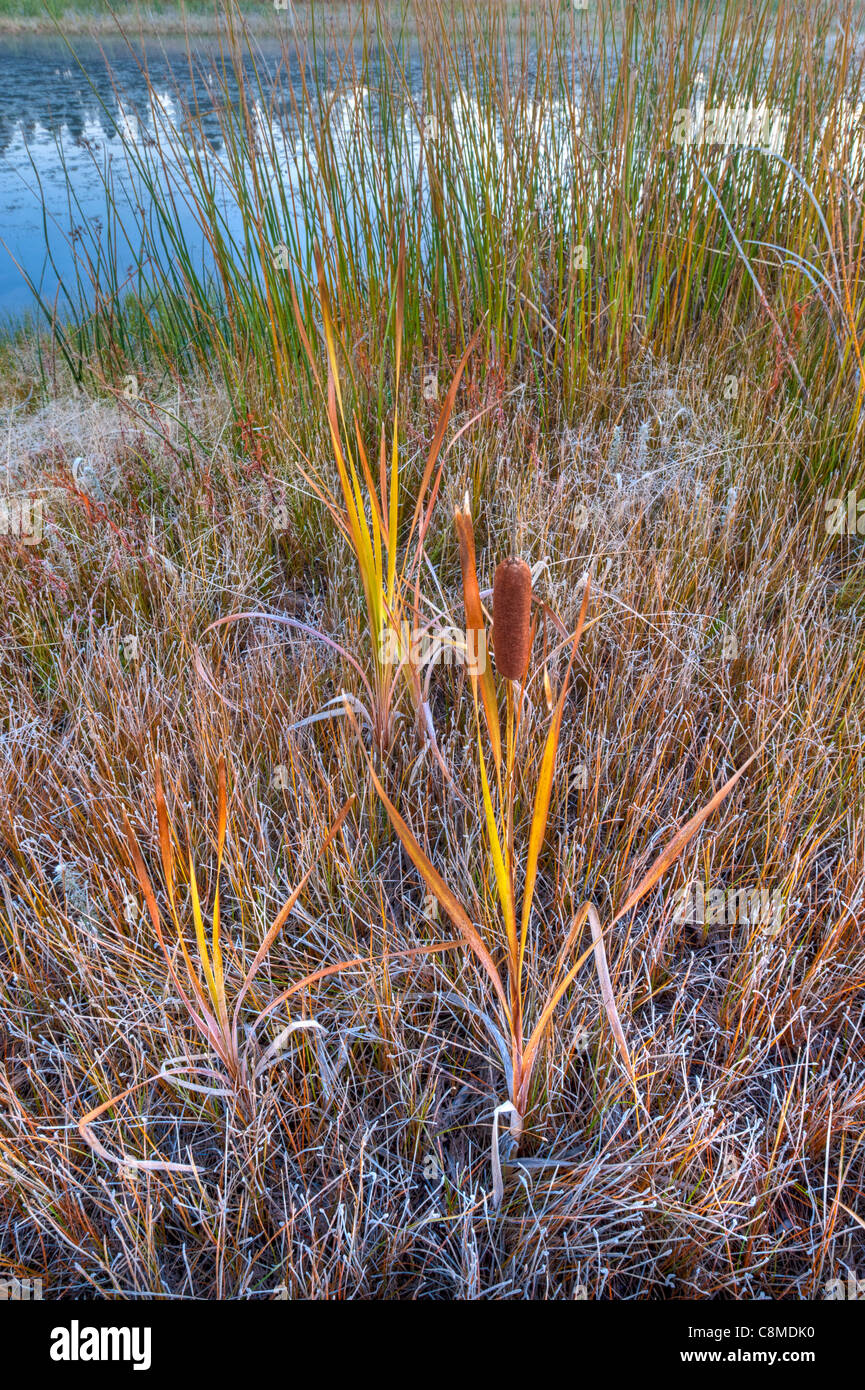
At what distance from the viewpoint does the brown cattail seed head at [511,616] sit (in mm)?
531

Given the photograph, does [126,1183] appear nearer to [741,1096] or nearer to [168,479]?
[741,1096]

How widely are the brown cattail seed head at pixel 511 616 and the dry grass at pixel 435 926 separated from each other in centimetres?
29

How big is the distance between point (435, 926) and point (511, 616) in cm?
55

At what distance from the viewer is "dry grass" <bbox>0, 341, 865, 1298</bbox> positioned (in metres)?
0.72

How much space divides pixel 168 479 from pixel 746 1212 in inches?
77.6

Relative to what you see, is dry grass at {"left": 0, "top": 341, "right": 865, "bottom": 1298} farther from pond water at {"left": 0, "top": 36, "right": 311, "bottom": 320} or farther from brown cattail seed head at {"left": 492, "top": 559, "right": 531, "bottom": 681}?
pond water at {"left": 0, "top": 36, "right": 311, "bottom": 320}

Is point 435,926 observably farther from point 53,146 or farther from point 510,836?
point 53,146

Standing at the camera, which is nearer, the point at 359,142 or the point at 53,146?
the point at 359,142

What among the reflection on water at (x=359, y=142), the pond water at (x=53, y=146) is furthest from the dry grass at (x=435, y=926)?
the pond water at (x=53, y=146)

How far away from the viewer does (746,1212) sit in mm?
725

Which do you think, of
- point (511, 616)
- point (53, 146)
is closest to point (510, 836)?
point (511, 616)

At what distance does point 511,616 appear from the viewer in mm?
547

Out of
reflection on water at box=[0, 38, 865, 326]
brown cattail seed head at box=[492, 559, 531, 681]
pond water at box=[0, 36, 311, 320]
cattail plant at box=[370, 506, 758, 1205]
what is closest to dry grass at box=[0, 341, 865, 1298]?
cattail plant at box=[370, 506, 758, 1205]
